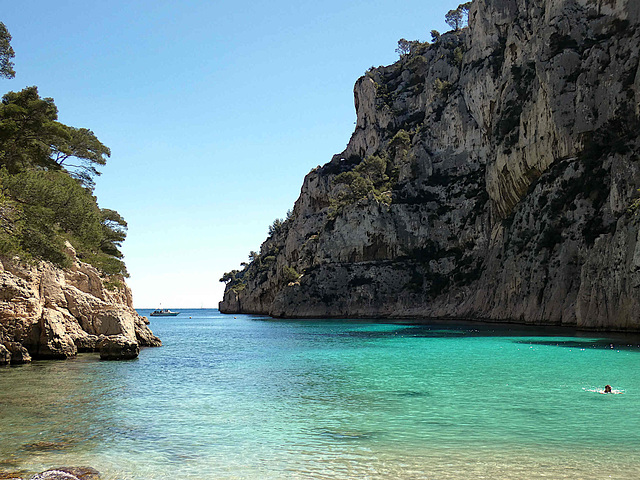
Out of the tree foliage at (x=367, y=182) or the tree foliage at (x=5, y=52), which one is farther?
the tree foliage at (x=367, y=182)

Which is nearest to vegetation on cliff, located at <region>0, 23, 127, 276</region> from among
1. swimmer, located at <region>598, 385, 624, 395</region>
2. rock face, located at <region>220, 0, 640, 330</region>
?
swimmer, located at <region>598, 385, 624, 395</region>

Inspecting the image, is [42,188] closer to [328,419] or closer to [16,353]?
[16,353]

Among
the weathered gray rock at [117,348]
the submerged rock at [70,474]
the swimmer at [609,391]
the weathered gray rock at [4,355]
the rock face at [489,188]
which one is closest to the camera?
the submerged rock at [70,474]

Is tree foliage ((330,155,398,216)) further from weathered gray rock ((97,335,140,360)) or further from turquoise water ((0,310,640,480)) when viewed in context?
turquoise water ((0,310,640,480))

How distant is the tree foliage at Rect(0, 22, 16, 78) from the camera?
2258 cm

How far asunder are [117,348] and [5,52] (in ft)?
48.9

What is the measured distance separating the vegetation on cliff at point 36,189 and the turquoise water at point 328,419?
518cm

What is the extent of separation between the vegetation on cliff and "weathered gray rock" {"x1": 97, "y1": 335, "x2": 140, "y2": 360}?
222 inches

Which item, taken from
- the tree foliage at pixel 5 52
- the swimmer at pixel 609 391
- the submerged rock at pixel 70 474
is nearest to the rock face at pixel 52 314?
the tree foliage at pixel 5 52

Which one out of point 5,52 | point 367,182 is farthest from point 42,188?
point 367,182

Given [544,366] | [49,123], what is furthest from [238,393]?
[49,123]

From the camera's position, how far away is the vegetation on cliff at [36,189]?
19.2 meters

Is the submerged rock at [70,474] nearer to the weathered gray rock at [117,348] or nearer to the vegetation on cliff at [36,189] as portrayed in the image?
the vegetation on cliff at [36,189]

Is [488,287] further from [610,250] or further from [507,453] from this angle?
[507,453]
